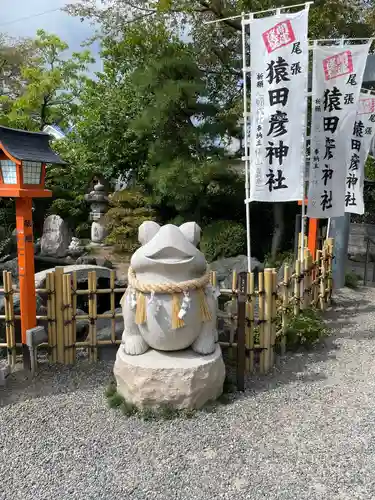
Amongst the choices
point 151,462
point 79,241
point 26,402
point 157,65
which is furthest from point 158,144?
point 151,462

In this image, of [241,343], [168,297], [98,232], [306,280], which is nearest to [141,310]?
[168,297]

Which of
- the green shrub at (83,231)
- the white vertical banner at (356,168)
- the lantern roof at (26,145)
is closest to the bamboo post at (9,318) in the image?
the lantern roof at (26,145)

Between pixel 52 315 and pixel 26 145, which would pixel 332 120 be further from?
pixel 52 315

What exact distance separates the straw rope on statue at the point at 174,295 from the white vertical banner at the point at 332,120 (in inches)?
119

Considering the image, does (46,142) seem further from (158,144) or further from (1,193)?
(158,144)

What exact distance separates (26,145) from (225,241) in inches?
290

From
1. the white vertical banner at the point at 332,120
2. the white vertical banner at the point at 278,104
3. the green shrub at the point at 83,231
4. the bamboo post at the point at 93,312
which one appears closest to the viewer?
the bamboo post at the point at 93,312

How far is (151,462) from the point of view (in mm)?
3225

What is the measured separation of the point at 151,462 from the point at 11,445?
1173mm

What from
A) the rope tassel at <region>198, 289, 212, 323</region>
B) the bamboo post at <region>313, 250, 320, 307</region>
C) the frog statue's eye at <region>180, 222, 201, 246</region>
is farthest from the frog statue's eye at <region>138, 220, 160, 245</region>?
the bamboo post at <region>313, 250, 320, 307</region>

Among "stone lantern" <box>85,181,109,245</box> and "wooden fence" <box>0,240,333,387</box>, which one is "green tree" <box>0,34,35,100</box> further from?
"wooden fence" <box>0,240,333,387</box>

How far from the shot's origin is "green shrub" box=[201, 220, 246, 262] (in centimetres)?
1126

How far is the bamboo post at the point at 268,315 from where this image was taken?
4612 mm

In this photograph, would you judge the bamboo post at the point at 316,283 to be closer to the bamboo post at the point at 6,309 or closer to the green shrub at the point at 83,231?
the bamboo post at the point at 6,309
